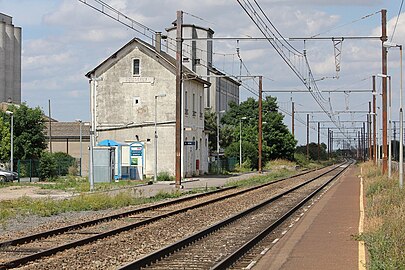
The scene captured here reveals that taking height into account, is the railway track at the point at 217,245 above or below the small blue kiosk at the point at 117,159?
below

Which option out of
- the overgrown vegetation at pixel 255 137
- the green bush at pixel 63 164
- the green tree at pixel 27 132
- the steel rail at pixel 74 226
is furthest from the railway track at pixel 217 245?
the overgrown vegetation at pixel 255 137

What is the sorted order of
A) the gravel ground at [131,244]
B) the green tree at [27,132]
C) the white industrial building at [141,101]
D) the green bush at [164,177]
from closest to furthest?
the gravel ground at [131,244] < the green bush at [164,177] < the white industrial building at [141,101] < the green tree at [27,132]

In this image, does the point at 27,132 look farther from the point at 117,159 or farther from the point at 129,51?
the point at 117,159

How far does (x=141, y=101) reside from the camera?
58375 millimetres

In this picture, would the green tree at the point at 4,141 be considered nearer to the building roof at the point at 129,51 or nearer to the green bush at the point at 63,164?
the green bush at the point at 63,164

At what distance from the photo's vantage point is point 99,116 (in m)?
59.4

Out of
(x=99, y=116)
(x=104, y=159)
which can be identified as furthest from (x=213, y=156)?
(x=104, y=159)

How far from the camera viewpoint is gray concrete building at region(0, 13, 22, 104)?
102 m

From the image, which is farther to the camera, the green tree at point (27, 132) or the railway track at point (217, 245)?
the green tree at point (27, 132)

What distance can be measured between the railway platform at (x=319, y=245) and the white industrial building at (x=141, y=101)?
31.0 meters

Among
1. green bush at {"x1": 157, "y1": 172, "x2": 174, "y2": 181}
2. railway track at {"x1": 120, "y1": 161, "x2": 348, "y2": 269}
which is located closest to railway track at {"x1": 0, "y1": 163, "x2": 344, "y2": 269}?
railway track at {"x1": 120, "y1": 161, "x2": 348, "y2": 269}

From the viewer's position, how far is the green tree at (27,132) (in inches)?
2425

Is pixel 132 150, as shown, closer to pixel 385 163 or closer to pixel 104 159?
pixel 104 159

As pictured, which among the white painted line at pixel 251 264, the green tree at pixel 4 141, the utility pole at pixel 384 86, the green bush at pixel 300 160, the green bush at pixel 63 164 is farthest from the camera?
the green bush at pixel 300 160
